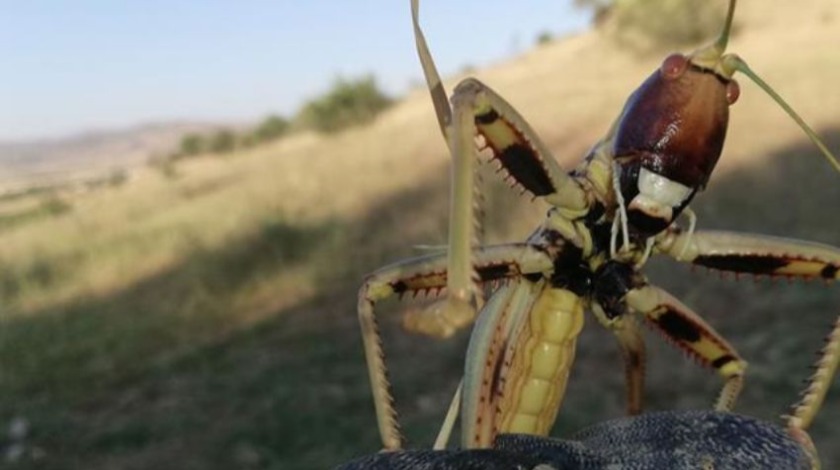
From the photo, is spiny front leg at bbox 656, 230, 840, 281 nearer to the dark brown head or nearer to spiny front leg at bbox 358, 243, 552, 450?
the dark brown head

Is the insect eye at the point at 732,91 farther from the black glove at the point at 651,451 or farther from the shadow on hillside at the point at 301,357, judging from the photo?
the shadow on hillside at the point at 301,357

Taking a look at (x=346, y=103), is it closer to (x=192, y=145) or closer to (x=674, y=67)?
(x=192, y=145)

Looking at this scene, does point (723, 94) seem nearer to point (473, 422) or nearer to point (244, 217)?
point (473, 422)

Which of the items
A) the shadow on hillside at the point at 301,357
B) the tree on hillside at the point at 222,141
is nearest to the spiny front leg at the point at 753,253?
the shadow on hillside at the point at 301,357

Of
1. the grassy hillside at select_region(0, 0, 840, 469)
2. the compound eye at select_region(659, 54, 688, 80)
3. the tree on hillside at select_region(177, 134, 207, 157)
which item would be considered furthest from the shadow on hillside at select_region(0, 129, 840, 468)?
the tree on hillside at select_region(177, 134, 207, 157)

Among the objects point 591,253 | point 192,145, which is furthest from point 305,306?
point 192,145

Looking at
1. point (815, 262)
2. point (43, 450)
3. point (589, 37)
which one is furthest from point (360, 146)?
point (815, 262)

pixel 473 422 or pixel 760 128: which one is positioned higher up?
pixel 473 422
